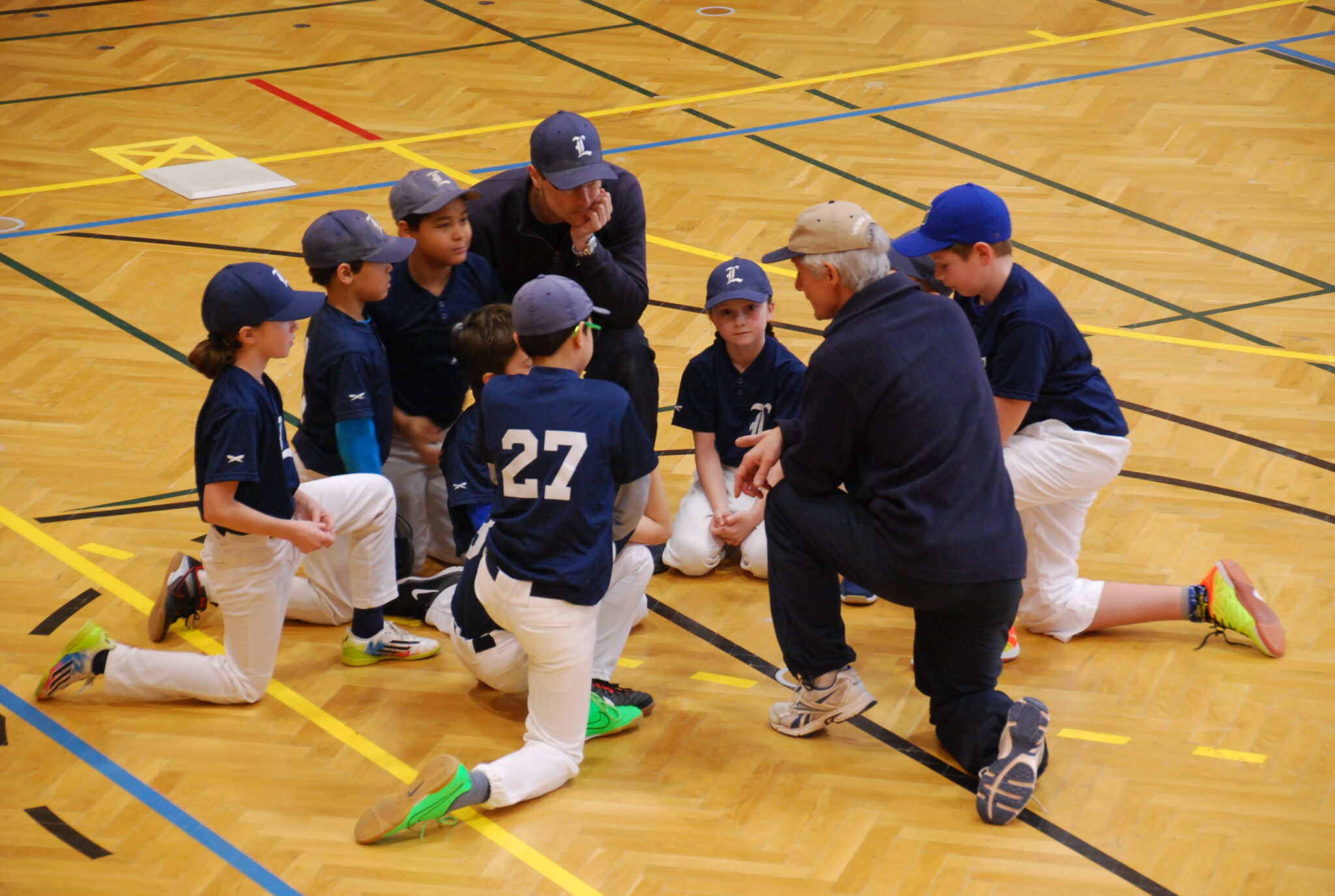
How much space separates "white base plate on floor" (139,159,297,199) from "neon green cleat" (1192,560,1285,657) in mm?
5717

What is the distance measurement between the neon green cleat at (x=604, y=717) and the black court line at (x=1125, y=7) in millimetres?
9351

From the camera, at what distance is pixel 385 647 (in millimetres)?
4516

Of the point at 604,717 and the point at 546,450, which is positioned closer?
the point at 546,450

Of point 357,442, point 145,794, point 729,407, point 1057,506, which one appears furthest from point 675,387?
point 145,794

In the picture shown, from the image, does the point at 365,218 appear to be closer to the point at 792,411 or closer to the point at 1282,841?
the point at 792,411

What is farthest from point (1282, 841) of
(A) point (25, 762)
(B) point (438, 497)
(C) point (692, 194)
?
(C) point (692, 194)

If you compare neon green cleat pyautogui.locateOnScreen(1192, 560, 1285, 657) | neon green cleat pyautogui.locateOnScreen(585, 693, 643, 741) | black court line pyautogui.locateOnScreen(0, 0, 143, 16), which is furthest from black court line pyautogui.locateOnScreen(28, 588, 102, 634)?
black court line pyautogui.locateOnScreen(0, 0, 143, 16)

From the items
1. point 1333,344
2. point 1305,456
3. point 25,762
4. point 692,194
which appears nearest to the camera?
point 25,762

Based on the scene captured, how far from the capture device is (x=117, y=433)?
18.7 ft

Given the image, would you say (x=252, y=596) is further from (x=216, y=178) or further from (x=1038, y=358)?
(x=216, y=178)

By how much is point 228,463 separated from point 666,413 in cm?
249

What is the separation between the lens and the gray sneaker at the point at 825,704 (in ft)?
13.3

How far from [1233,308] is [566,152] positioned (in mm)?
3891

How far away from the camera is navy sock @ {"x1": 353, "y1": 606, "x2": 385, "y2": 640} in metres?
4.48
